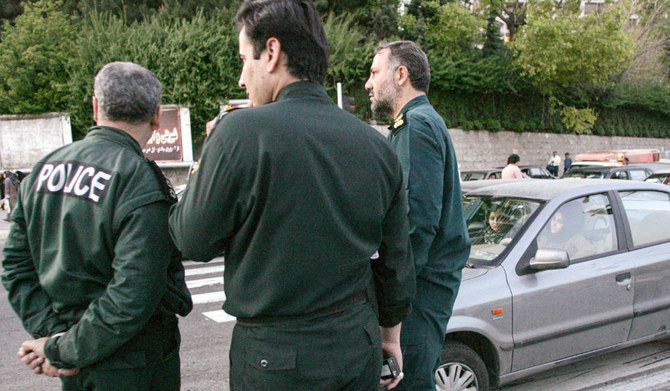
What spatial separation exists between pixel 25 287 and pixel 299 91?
119cm

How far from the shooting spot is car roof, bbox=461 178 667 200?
13.9ft

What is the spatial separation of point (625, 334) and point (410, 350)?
267 cm

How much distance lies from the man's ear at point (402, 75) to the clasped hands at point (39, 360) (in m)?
1.80

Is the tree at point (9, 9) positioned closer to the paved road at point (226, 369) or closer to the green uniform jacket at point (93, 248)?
the paved road at point (226, 369)

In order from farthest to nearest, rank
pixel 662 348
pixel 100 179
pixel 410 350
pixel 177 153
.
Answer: pixel 177 153, pixel 662 348, pixel 410 350, pixel 100 179

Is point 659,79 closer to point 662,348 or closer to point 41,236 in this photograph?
point 662,348

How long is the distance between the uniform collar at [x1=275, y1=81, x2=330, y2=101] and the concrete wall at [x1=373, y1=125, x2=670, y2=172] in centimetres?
2483

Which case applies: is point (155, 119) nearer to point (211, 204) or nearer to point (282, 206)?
point (211, 204)

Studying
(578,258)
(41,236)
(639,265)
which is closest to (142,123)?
(41,236)

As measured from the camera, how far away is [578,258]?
409 centimetres

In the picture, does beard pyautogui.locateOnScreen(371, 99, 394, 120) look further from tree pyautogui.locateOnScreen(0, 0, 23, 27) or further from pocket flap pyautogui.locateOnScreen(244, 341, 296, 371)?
tree pyautogui.locateOnScreen(0, 0, 23, 27)

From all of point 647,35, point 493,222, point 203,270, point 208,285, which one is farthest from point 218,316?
point 647,35

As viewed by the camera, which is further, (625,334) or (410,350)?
(625,334)

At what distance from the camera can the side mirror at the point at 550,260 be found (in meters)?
3.68
